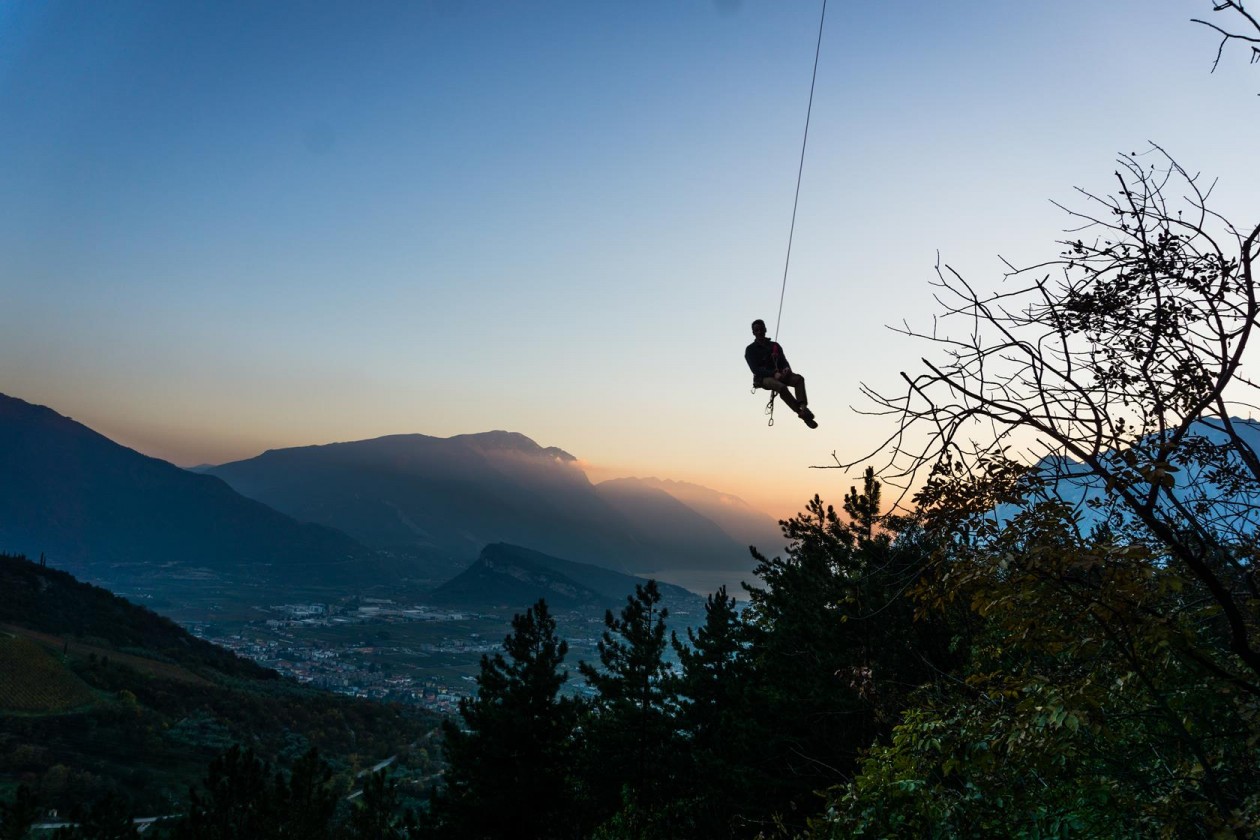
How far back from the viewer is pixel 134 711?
63250 mm

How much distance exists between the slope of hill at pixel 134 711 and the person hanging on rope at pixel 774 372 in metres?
52.1

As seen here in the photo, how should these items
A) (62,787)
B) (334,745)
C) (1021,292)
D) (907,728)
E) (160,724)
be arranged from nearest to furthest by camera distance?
(1021,292) → (907,728) → (62,787) → (160,724) → (334,745)

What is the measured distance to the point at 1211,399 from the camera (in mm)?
4176

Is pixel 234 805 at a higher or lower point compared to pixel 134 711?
higher

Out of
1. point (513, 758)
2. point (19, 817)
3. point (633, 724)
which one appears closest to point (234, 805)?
point (19, 817)

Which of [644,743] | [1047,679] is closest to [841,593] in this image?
[644,743]

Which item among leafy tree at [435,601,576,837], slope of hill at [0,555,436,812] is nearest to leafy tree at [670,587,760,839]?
leafy tree at [435,601,576,837]

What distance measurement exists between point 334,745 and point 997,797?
73930 mm

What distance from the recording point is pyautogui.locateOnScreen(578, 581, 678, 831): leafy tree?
21766mm

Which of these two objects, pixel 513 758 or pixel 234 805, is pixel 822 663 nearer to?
pixel 513 758

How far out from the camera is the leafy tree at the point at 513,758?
2219 centimetres

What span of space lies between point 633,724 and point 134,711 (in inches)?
2476

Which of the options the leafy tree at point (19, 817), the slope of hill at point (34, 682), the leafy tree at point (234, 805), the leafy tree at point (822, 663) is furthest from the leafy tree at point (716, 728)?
the slope of hill at point (34, 682)

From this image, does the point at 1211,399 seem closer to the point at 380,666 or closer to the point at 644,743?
the point at 644,743
